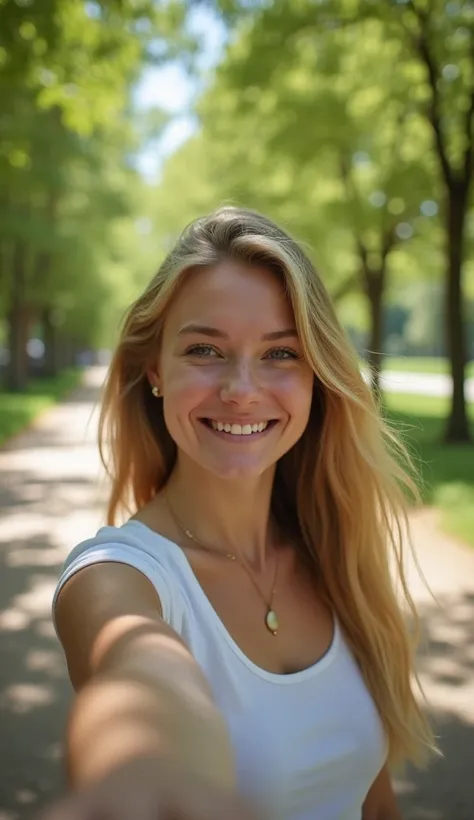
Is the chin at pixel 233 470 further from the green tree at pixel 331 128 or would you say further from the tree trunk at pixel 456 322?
the tree trunk at pixel 456 322

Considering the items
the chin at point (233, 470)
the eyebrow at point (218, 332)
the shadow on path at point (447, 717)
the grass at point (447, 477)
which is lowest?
the grass at point (447, 477)

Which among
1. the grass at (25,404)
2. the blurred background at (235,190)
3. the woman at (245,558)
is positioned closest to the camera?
the woman at (245,558)

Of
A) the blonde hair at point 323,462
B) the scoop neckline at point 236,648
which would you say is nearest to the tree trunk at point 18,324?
the blonde hair at point 323,462

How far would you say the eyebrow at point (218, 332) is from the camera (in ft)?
5.30

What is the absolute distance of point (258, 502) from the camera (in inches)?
74.2

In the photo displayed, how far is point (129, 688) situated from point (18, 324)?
77.7ft

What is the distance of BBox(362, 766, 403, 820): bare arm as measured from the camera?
6.02 feet

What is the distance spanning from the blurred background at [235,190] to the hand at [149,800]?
4.42 ft

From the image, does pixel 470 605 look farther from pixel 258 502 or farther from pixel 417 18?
pixel 417 18

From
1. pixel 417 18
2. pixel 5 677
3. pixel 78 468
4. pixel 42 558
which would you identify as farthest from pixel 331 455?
pixel 417 18

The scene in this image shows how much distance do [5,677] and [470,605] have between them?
3.14 metres

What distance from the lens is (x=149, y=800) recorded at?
2.50 ft

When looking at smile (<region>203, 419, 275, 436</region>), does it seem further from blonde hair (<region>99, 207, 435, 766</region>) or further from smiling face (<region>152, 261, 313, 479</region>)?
blonde hair (<region>99, 207, 435, 766</region>)

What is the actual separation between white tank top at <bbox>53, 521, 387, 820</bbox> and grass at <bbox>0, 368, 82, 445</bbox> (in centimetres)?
1196
